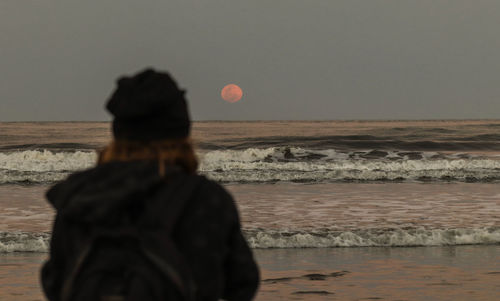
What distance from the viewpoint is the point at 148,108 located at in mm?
1877

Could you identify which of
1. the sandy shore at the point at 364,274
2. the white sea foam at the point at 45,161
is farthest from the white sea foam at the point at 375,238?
the white sea foam at the point at 45,161

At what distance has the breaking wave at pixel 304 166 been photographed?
22016 mm

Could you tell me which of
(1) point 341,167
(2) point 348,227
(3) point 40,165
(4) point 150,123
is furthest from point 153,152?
(3) point 40,165

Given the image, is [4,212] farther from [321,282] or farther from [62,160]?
[62,160]

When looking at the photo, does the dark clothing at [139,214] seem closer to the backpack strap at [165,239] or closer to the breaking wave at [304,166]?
the backpack strap at [165,239]

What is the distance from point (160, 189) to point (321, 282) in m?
5.24

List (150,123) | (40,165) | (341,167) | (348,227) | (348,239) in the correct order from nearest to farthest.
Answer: (150,123) < (348,239) < (348,227) < (341,167) < (40,165)

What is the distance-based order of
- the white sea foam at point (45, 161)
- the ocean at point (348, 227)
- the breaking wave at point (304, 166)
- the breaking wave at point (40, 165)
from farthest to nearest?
the white sea foam at point (45, 161), the breaking wave at point (40, 165), the breaking wave at point (304, 166), the ocean at point (348, 227)

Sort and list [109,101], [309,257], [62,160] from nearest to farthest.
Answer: [109,101] < [309,257] < [62,160]

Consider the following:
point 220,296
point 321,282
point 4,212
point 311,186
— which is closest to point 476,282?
point 321,282

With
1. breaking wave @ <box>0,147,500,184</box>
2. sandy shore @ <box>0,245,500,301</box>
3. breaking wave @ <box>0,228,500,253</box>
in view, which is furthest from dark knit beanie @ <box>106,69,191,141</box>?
breaking wave @ <box>0,147,500,184</box>

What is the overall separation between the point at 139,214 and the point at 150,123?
10.6 inches

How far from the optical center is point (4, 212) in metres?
12.9

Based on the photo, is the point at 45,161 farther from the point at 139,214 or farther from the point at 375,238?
the point at 139,214
